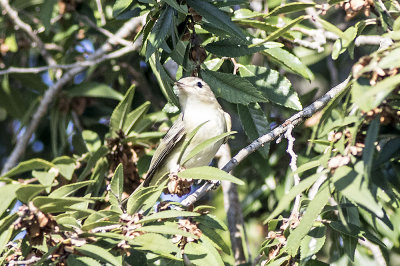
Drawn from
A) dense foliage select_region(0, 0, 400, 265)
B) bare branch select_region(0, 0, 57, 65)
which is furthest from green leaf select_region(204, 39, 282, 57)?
bare branch select_region(0, 0, 57, 65)

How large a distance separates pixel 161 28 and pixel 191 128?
4.89 ft

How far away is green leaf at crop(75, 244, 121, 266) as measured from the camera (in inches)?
102

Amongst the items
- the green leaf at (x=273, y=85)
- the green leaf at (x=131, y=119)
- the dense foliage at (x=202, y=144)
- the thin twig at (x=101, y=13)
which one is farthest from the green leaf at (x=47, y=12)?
the green leaf at (x=273, y=85)

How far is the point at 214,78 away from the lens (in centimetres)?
371

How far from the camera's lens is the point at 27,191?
261 cm

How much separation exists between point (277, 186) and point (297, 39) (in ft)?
4.39

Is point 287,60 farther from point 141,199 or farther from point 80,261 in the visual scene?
point 80,261

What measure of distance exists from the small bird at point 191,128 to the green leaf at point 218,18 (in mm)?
1166

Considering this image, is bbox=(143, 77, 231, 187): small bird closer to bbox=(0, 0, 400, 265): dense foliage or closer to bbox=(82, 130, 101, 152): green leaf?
bbox=(0, 0, 400, 265): dense foliage

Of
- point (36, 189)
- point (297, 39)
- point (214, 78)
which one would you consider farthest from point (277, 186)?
point (36, 189)

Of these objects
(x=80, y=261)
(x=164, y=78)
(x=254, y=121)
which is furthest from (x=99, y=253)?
(x=254, y=121)

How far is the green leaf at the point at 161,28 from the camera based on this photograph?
328 centimetres

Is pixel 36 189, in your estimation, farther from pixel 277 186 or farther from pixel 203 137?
pixel 277 186

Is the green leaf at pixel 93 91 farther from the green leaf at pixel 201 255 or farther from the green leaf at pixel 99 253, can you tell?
the green leaf at pixel 99 253
